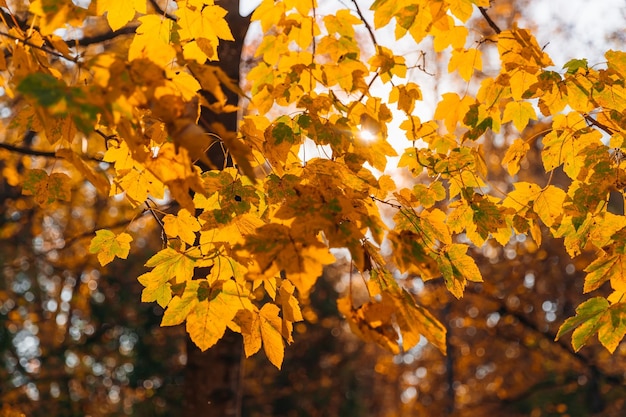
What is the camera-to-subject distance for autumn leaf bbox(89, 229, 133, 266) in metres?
2.32

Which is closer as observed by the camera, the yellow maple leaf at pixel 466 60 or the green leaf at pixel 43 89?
the green leaf at pixel 43 89

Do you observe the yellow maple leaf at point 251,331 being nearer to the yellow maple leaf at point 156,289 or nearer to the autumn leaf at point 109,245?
the yellow maple leaf at point 156,289

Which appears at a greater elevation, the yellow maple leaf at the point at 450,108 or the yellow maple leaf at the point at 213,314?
the yellow maple leaf at the point at 450,108

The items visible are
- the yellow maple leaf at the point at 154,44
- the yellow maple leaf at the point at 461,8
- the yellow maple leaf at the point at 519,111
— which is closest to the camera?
the yellow maple leaf at the point at 154,44

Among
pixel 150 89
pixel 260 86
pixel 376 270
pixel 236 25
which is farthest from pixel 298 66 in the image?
pixel 236 25

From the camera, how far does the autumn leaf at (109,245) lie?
2.32 m

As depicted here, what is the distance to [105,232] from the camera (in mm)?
2342

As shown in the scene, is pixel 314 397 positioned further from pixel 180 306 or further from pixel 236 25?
pixel 180 306

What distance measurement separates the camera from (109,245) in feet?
7.72

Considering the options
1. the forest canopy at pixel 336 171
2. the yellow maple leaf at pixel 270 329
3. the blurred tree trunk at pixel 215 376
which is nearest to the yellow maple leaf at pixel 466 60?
the forest canopy at pixel 336 171

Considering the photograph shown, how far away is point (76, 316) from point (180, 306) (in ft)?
36.9

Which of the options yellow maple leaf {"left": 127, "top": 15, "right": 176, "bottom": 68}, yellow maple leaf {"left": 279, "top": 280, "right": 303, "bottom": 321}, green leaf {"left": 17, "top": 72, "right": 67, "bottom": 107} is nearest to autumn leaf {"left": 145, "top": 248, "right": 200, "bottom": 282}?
yellow maple leaf {"left": 279, "top": 280, "right": 303, "bottom": 321}

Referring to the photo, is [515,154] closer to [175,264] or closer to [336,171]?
[336,171]

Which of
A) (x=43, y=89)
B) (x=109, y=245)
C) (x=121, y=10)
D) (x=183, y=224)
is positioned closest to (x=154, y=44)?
(x=43, y=89)
